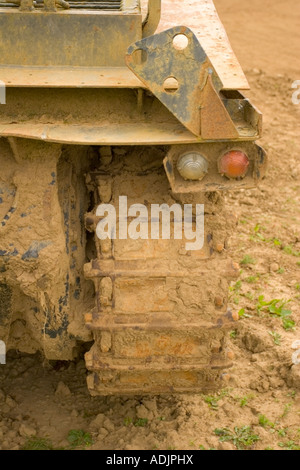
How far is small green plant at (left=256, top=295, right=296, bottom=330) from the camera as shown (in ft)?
15.8

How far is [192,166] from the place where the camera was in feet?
9.39

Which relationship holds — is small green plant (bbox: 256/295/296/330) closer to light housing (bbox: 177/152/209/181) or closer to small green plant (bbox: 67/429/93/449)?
small green plant (bbox: 67/429/93/449)

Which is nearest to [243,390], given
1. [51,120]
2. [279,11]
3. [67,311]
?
[67,311]

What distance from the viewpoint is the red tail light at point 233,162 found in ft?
9.52

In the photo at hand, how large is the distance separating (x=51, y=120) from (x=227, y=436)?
1942 mm

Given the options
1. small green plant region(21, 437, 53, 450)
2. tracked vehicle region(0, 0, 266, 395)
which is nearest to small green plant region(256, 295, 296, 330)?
tracked vehicle region(0, 0, 266, 395)

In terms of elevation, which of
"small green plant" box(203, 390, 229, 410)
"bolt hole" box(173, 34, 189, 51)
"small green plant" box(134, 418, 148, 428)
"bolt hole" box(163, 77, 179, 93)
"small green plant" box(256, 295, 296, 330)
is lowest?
"small green plant" box(134, 418, 148, 428)

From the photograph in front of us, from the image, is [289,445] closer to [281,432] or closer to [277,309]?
[281,432]

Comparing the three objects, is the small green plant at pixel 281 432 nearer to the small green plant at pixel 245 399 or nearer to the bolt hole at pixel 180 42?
the small green plant at pixel 245 399

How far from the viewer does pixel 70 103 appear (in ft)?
9.74

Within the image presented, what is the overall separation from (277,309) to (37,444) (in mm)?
1913

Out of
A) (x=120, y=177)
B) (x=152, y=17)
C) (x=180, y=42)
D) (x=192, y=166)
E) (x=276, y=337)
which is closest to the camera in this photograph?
(x=180, y=42)
